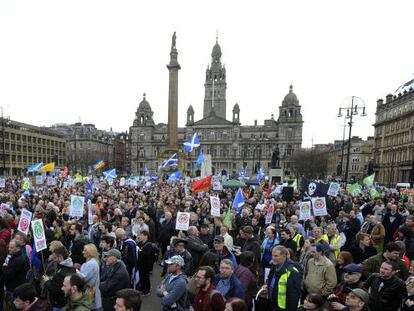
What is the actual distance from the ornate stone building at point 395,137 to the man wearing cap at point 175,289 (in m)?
54.8

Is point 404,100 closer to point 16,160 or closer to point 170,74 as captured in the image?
point 170,74

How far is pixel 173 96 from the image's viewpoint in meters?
48.1

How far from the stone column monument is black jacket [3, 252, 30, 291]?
43262 millimetres

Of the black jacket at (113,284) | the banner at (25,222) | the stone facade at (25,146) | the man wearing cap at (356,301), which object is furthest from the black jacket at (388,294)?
the stone facade at (25,146)

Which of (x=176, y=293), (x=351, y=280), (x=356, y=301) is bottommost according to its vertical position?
(x=176, y=293)

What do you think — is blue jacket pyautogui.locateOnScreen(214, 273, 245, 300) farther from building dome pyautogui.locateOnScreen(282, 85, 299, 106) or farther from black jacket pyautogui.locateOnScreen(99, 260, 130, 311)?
building dome pyautogui.locateOnScreen(282, 85, 299, 106)

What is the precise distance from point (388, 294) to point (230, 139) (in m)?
102

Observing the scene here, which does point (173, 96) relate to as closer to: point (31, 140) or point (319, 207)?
point (319, 207)

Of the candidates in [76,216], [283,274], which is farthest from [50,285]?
[76,216]

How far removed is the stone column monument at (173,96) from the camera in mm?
47969

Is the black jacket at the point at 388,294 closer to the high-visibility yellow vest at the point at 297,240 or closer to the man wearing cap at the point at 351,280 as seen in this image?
the man wearing cap at the point at 351,280

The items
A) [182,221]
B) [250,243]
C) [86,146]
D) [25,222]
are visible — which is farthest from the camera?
[86,146]

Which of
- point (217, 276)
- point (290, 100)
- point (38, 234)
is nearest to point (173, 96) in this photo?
point (38, 234)

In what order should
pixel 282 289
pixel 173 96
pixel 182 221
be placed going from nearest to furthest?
1. pixel 282 289
2. pixel 182 221
3. pixel 173 96
